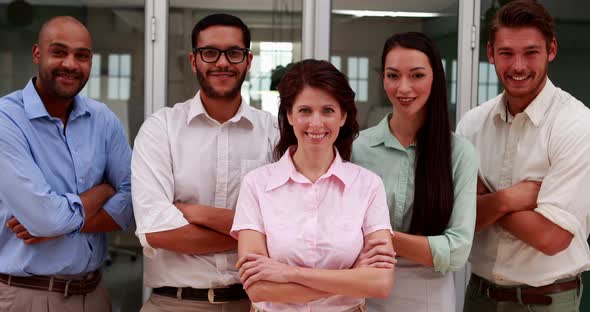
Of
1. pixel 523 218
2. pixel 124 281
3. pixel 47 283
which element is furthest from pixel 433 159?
pixel 124 281

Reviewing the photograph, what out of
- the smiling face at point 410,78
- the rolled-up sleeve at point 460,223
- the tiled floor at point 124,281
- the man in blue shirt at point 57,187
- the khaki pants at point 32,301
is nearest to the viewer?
the rolled-up sleeve at point 460,223

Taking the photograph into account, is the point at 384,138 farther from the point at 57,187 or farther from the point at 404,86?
the point at 57,187

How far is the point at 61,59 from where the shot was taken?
269 cm

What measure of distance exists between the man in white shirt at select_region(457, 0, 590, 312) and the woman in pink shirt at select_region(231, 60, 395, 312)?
26.8 inches

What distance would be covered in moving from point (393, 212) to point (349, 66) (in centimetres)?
164

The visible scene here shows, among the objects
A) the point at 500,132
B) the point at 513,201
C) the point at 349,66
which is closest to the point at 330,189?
the point at 513,201

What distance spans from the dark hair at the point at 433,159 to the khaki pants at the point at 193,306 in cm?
72

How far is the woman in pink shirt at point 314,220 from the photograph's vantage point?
201 centimetres

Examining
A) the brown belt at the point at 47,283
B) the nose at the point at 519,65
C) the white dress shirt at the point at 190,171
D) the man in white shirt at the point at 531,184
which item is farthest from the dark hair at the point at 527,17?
the brown belt at the point at 47,283

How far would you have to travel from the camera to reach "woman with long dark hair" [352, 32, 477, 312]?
233cm

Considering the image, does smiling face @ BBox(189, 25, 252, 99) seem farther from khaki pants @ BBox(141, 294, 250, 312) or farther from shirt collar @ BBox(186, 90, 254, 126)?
khaki pants @ BBox(141, 294, 250, 312)

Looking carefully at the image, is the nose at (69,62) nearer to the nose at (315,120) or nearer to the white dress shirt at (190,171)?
the white dress shirt at (190,171)

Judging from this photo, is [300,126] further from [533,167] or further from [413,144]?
[533,167]

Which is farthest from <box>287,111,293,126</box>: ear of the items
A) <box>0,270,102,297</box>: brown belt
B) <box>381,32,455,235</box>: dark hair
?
<box>0,270,102,297</box>: brown belt
